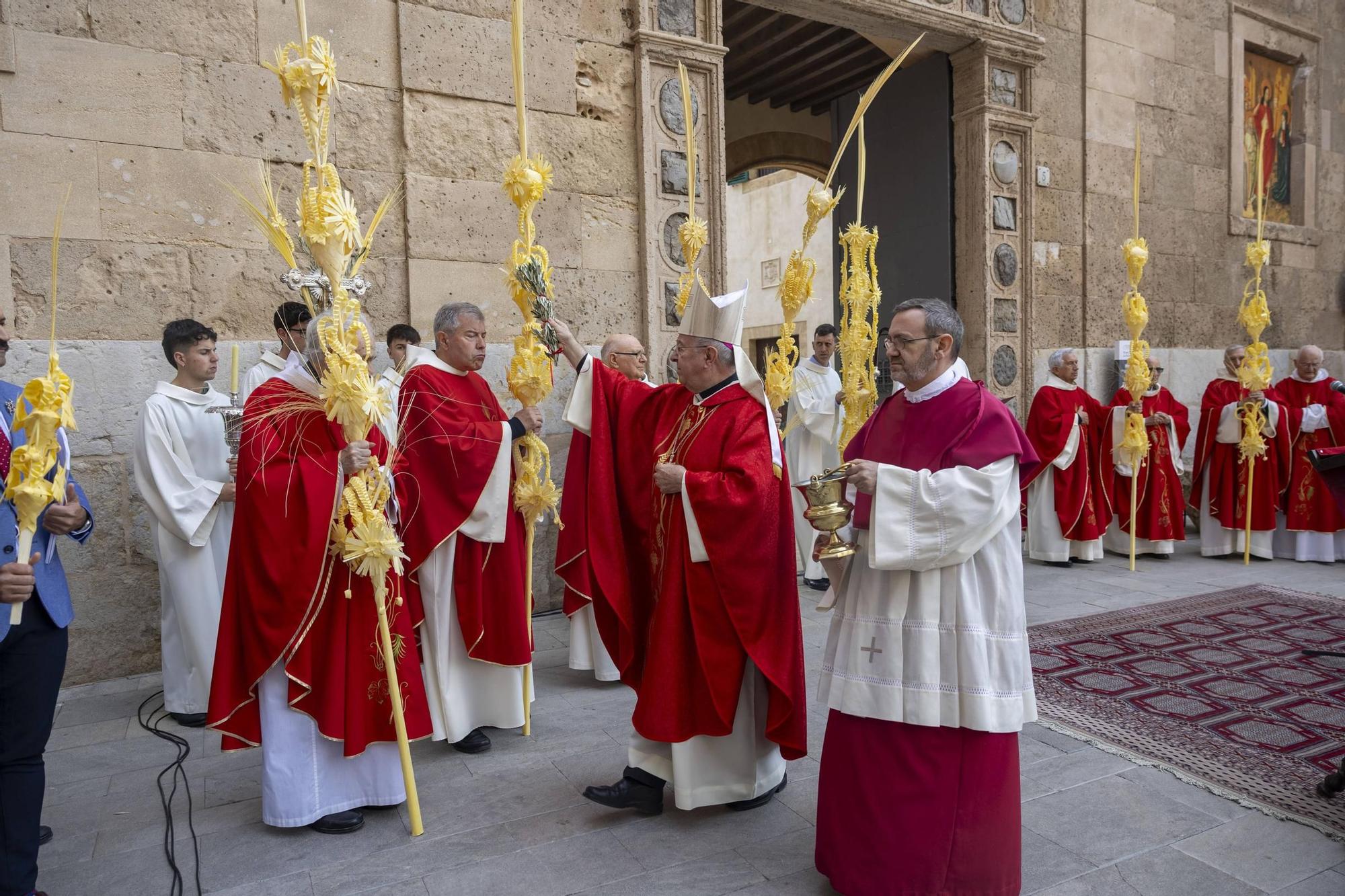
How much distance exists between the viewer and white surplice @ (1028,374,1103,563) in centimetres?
767

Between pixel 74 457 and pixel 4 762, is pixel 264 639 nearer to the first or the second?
pixel 4 762

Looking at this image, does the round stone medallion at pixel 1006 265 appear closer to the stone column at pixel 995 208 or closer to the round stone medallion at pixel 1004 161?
the stone column at pixel 995 208

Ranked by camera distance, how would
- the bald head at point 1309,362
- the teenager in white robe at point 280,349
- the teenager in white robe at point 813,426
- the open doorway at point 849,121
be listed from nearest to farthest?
the teenager in white robe at point 280,349
the teenager in white robe at point 813,426
the bald head at point 1309,362
the open doorway at point 849,121

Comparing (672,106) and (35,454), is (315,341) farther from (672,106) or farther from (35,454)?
(672,106)

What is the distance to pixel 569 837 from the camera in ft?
9.77

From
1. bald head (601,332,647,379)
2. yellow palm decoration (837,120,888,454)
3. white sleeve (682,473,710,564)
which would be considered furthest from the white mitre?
yellow palm decoration (837,120,888,454)

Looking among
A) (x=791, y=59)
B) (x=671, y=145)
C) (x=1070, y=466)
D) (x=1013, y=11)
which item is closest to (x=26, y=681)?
(x=671, y=145)

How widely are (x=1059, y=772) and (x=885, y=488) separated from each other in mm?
1795

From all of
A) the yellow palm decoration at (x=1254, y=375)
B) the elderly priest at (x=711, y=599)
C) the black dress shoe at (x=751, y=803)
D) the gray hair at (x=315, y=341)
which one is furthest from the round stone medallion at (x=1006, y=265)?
the gray hair at (x=315, y=341)

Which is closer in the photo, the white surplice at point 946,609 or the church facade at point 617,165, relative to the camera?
the white surplice at point 946,609

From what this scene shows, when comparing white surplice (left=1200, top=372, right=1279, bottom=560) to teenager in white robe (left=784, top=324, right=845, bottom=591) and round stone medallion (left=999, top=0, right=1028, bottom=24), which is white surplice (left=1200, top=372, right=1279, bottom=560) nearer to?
teenager in white robe (left=784, top=324, right=845, bottom=591)

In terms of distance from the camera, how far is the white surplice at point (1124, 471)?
7715 mm

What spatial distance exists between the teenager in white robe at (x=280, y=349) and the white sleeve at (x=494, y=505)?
3.21ft

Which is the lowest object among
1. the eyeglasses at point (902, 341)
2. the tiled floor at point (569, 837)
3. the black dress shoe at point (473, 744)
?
the tiled floor at point (569, 837)
